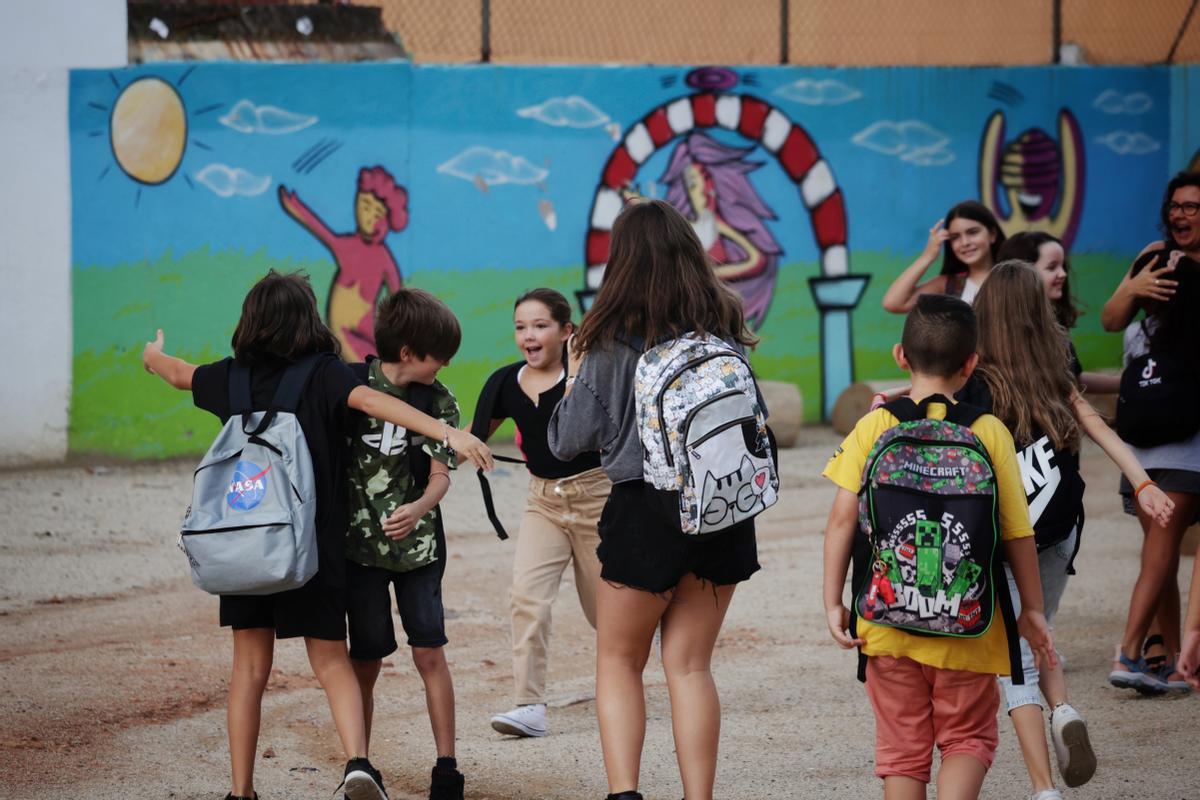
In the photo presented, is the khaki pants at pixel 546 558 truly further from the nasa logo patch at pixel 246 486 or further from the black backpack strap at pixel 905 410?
the black backpack strap at pixel 905 410

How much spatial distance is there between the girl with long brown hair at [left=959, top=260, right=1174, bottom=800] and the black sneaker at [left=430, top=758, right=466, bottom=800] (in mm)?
1693

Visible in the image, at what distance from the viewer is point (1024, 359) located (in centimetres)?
436

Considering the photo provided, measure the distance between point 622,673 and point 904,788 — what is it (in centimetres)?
81

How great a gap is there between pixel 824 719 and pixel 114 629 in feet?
11.2

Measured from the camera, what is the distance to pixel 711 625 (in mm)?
4039

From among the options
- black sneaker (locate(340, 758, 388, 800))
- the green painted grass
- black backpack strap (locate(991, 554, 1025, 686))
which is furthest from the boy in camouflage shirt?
the green painted grass

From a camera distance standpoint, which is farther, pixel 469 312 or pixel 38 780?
pixel 469 312

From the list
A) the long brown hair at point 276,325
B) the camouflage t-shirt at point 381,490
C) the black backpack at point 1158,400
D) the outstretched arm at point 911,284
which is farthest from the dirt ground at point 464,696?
the outstretched arm at point 911,284

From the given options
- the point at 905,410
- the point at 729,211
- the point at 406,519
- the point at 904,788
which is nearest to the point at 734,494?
the point at 905,410

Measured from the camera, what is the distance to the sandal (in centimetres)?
565

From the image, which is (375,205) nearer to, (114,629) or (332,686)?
(114,629)

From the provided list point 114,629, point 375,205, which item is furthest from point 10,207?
point 114,629

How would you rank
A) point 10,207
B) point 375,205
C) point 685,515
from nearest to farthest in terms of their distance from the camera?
point 685,515
point 10,207
point 375,205

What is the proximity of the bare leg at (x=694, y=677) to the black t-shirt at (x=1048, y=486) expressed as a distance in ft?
3.45
